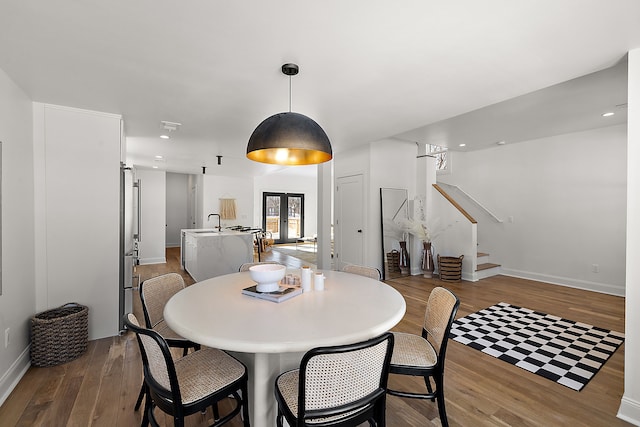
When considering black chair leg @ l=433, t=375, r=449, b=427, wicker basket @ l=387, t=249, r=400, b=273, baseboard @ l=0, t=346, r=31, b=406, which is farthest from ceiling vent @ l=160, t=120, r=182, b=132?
wicker basket @ l=387, t=249, r=400, b=273

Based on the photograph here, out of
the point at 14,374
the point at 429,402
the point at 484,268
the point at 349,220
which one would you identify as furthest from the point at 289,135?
the point at 484,268

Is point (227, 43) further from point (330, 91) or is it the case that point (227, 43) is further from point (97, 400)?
point (97, 400)

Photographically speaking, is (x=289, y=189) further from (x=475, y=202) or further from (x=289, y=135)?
(x=289, y=135)

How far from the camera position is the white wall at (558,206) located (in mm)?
4586

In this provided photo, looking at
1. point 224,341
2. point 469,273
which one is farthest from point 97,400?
point 469,273

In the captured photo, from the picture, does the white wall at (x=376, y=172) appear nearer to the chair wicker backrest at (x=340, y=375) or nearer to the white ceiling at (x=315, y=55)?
the white ceiling at (x=315, y=55)

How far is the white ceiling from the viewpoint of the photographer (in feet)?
5.18

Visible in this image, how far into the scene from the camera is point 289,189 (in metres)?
11.0

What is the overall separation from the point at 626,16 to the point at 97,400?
4.04 meters

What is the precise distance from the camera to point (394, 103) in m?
2.99

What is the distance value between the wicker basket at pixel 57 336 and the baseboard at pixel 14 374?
50 mm

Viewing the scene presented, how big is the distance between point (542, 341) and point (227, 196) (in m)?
8.16

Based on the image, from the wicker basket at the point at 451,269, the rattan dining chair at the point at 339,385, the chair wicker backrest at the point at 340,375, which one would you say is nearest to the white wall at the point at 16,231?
the rattan dining chair at the point at 339,385

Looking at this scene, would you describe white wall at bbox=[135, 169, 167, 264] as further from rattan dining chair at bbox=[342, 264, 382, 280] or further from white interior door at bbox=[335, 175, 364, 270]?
rattan dining chair at bbox=[342, 264, 382, 280]
